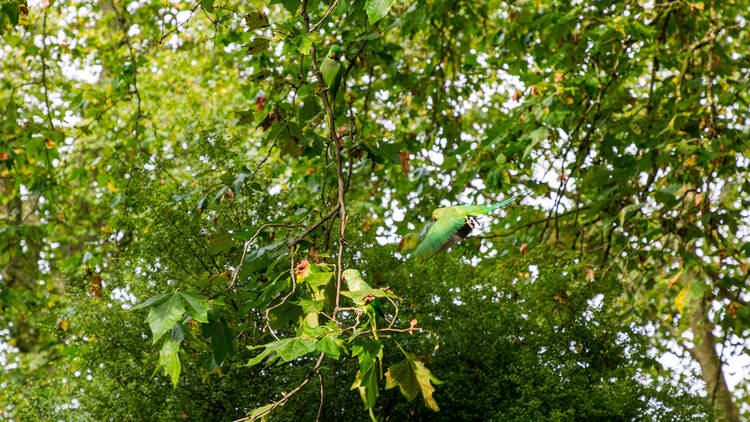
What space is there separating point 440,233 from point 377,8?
0.49 metres

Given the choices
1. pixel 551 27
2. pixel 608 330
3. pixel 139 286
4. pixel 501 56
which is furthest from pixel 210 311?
pixel 501 56

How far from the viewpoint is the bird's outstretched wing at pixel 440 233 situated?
119 cm

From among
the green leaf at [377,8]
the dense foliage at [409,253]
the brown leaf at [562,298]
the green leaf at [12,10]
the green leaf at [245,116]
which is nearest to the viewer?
the green leaf at [377,8]

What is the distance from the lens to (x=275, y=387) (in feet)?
9.00

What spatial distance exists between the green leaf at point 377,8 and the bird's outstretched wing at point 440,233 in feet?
1.44

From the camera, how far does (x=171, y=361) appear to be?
135cm

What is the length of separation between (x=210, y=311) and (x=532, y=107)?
8.61 ft

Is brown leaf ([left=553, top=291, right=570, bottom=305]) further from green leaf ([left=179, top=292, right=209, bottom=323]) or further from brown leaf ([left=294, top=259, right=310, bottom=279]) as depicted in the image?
green leaf ([left=179, top=292, right=209, bottom=323])

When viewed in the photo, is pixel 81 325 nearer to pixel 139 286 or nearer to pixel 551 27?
pixel 139 286

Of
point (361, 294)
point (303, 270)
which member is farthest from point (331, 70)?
point (361, 294)

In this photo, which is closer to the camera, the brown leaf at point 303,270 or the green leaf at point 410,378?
the green leaf at point 410,378

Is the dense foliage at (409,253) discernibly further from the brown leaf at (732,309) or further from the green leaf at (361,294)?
the green leaf at (361,294)

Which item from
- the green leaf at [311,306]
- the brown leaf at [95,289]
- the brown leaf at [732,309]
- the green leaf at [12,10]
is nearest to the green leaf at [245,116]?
the green leaf at [12,10]

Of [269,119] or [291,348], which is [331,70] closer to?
[291,348]
